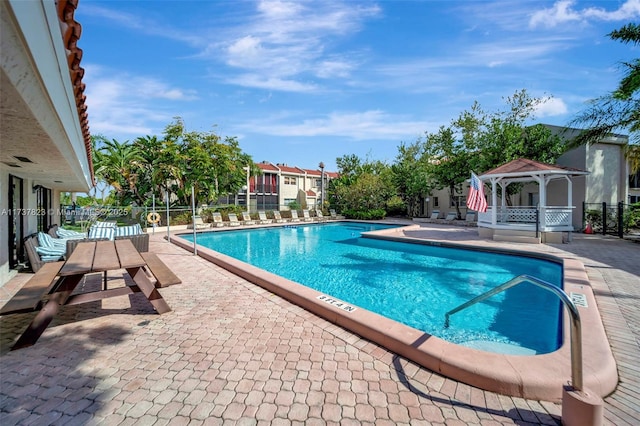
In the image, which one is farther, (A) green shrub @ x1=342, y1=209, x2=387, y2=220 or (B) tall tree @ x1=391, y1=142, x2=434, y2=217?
(A) green shrub @ x1=342, y1=209, x2=387, y2=220

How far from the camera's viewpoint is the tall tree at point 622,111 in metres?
11.4

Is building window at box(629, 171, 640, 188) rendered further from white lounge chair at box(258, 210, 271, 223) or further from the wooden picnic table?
the wooden picnic table

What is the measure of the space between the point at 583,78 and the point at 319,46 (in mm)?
12880

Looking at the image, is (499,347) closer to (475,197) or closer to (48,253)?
(475,197)

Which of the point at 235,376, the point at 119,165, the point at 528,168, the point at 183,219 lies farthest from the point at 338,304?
the point at 119,165

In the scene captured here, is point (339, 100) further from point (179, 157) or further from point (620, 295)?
point (620, 295)

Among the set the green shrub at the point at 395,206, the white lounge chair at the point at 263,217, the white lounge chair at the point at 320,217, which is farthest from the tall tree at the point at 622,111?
the white lounge chair at the point at 263,217

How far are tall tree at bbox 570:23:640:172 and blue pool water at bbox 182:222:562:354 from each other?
8379mm

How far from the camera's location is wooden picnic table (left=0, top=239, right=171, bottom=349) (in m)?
3.56

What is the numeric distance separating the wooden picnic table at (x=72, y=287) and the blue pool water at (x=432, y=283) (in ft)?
14.0

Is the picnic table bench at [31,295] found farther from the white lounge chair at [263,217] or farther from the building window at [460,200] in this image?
the building window at [460,200]

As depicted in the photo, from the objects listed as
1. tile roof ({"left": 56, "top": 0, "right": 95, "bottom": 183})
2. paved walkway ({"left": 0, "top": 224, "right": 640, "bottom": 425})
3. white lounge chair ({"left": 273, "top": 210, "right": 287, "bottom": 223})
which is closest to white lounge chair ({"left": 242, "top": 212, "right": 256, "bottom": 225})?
white lounge chair ({"left": 273, "top": 210, "right": 287, "bottom": 223})

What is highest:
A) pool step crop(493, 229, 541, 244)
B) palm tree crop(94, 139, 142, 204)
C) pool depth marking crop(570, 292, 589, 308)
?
palm tree crop(94, 139, 142, 204)

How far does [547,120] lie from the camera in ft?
62.9
